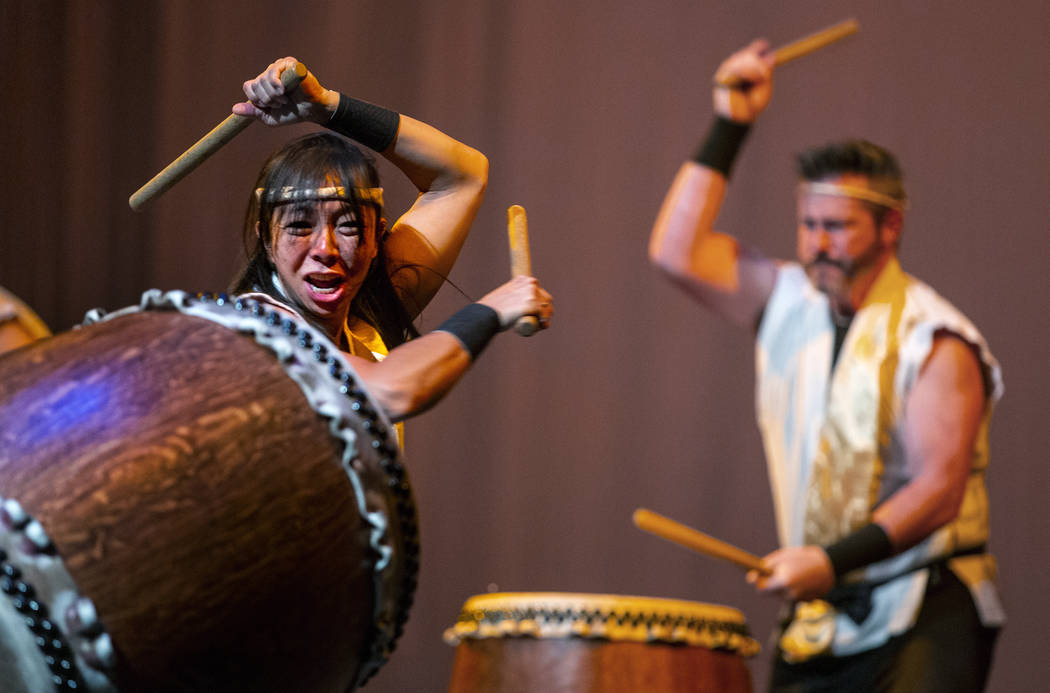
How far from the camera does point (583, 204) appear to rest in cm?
297

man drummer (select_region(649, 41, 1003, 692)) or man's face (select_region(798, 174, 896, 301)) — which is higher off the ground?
man's face (select_region(798, 174, 896, 301))

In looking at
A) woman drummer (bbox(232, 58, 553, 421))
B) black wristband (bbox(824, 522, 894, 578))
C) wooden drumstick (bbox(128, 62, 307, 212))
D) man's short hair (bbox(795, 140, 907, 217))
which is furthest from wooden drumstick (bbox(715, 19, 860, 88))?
wooden drumstick (bbox(128, 62, 307, 212))

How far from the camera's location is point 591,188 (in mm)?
2953

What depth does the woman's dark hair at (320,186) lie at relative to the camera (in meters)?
1.90

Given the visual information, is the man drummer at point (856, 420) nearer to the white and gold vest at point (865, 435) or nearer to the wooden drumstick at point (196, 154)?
the white and gold vest at point (865, 435)

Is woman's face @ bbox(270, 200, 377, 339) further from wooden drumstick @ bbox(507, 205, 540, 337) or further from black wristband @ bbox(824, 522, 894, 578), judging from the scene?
black wristband @ bbox(824, 522, 894, 578)

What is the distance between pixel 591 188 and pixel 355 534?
5.88 feet

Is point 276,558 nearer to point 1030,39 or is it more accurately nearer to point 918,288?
point 918,288

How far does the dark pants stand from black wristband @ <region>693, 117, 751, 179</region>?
21.4 inches

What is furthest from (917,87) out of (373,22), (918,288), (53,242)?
(53,242)

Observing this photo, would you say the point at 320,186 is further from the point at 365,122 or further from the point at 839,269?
the point at 839,269

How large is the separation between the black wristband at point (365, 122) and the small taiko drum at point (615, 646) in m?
0.75

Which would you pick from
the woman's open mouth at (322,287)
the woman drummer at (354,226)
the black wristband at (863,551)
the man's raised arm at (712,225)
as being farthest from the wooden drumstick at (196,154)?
the black wristband at (863,551)

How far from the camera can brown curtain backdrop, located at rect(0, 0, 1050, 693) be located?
237 cm
